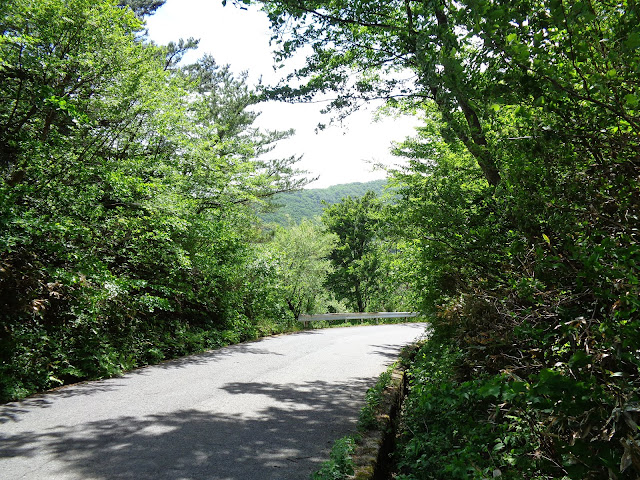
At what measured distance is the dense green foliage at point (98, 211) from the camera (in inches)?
253

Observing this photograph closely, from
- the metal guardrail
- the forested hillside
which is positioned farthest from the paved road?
the metal guardrail

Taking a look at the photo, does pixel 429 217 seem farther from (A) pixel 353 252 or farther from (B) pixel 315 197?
(B) pixel 315 197

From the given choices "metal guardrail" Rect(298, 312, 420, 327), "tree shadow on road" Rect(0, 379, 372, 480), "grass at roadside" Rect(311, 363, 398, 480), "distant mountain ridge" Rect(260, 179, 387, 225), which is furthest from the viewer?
"distant mountain ridge" Rect(260, 179, 387, 225)

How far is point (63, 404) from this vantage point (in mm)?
5711

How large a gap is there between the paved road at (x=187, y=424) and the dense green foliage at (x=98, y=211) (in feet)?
3.24

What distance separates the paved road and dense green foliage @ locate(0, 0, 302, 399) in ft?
3.24

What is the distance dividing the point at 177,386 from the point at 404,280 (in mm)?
6852

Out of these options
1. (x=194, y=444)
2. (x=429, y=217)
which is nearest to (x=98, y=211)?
(x=194, y=444)

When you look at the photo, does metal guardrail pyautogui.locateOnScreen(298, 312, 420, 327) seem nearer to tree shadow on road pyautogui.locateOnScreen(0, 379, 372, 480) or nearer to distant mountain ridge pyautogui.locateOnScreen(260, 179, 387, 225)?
tree shadow on road pyautogui.locateOnScreen(0, 379, 372, 480)

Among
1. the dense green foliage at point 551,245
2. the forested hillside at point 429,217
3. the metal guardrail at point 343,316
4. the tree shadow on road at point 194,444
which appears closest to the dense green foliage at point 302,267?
the metal guardrail at point 343,316

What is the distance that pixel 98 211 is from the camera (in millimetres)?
7504

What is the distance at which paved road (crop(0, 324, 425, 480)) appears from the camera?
3.75m

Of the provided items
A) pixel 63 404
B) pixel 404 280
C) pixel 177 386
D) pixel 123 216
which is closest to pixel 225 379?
pixel 177 386

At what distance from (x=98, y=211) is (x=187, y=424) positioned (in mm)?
4515
